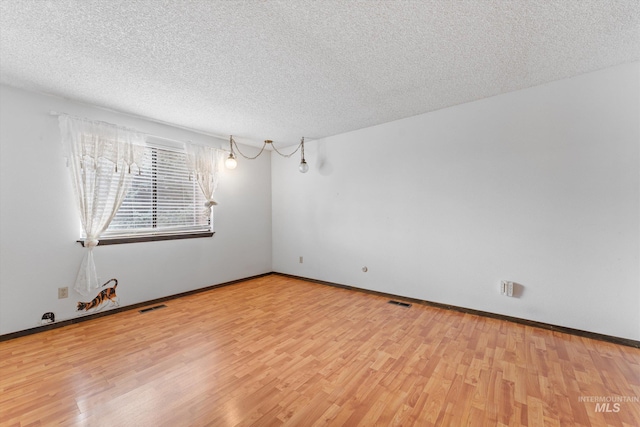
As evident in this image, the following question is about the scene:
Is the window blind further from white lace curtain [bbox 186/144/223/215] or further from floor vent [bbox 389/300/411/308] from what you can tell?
floor vent [bbox 389/300/411/308]

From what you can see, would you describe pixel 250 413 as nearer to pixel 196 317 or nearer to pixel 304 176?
pixel 196 317

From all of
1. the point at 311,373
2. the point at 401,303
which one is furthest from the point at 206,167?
the point at 401,303

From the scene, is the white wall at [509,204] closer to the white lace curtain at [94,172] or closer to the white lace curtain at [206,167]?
the white lace curtain at [206,167]

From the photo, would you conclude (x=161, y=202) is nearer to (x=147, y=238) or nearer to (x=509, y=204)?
(x=147, y=238)

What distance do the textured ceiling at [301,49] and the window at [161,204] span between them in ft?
2.90

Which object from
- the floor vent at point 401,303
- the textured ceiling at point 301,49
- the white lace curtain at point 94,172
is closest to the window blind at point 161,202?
the white lace curtain at point 94,172

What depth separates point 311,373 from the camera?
81.0 inches

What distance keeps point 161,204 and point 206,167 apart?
0.90m

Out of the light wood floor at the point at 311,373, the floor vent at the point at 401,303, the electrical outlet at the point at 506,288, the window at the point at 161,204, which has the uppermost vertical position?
the window at the point at 161,204

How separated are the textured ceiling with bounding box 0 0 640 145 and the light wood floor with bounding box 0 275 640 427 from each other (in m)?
2.62

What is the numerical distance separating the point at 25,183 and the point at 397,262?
4.57 m

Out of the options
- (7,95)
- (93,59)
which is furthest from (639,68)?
(7,95)

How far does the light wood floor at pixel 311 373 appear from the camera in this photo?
1632 millimetres

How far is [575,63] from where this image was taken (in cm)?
242
